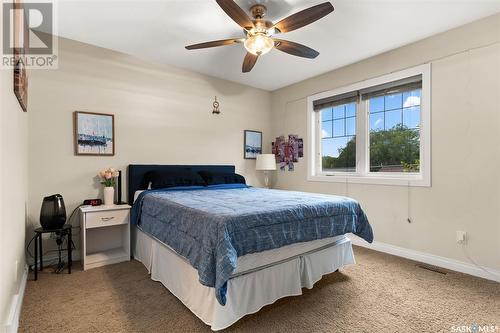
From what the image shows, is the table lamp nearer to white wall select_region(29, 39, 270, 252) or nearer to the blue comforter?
white wall select_region(29, 39, 270, 252)

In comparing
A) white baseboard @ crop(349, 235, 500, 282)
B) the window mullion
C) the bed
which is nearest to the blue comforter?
the bed

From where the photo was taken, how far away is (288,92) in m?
4.80

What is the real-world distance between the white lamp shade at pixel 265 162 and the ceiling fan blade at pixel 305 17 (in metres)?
2.48

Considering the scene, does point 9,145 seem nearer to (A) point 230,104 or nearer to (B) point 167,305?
(B) point 167,305

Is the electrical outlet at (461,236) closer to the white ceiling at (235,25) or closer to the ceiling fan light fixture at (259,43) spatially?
the white ceiling at (235,25)

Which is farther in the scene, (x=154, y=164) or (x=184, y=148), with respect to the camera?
(x=184, y=148)

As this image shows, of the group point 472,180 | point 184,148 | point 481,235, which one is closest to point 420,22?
point 472,180

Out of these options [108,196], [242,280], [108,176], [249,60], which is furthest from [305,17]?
[108,196]

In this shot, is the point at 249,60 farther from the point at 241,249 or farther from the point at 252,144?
the point at 252,144

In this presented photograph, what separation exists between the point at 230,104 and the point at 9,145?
10.9ft

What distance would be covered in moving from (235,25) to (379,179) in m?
2.61

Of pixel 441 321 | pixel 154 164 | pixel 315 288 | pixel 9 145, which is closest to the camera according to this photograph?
pixel 9 145

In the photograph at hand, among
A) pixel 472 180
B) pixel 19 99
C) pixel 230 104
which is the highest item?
pixel 230 104

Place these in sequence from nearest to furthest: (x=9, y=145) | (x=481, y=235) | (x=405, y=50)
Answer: (x=9, y=145)
(x=481, y=235)
(x=405, y=50)
